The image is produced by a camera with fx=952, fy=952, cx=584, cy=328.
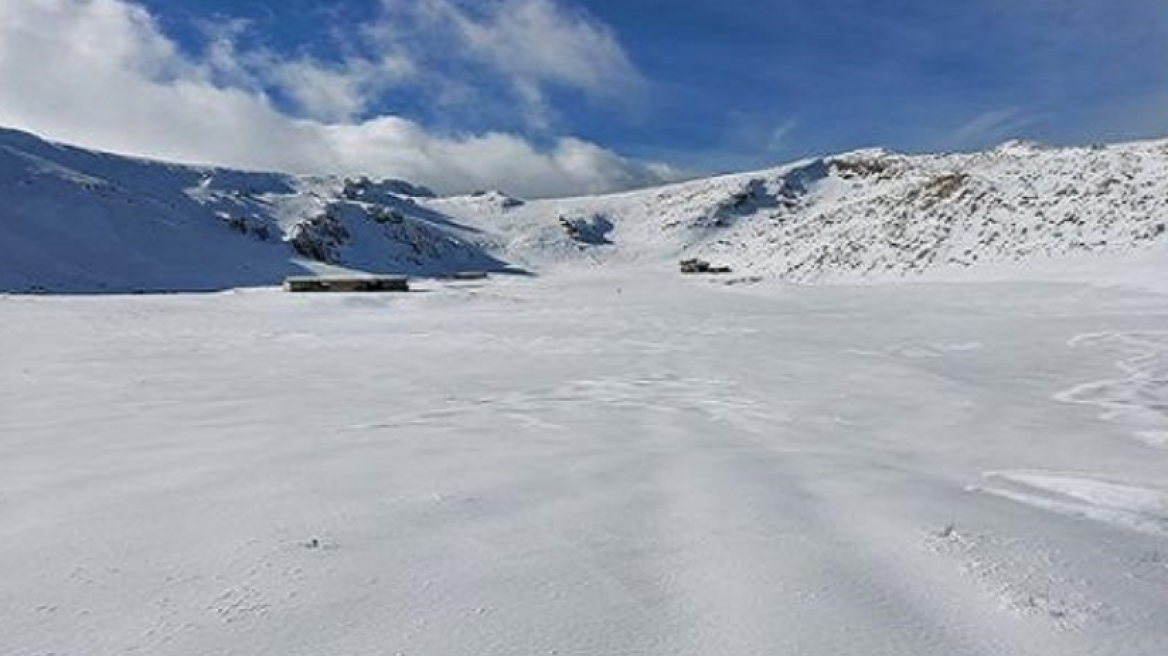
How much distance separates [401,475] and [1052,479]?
397cm

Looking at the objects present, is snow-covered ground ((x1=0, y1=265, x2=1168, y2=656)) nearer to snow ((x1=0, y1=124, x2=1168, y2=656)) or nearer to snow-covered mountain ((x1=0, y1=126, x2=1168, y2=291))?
snow ((x1=0, y1=124, x2=1168, y2=656))

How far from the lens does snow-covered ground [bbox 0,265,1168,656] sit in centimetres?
320

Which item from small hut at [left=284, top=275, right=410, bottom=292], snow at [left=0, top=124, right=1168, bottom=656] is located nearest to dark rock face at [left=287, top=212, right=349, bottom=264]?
small hut at [left=284, top=275, right=410, bottom=292]

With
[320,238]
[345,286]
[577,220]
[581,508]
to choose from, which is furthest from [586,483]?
[577,220]

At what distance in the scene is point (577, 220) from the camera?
85.8 m

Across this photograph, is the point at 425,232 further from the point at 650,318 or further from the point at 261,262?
the point at 650,318

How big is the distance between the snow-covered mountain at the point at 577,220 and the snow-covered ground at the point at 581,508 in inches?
973

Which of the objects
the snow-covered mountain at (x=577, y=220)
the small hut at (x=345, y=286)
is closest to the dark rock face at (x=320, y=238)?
the snow-covered mountain at (x=577, y=220)

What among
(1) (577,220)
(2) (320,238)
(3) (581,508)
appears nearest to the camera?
(3) (581,508)

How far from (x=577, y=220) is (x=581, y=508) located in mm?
81695

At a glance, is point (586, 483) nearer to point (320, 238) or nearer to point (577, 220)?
point (320, 238)

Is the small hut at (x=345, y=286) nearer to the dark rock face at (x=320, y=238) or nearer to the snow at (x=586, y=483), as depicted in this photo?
the snow at (x=586, y=483)

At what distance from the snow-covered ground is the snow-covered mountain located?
24712mm

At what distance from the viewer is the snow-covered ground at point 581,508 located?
10.5 ft
